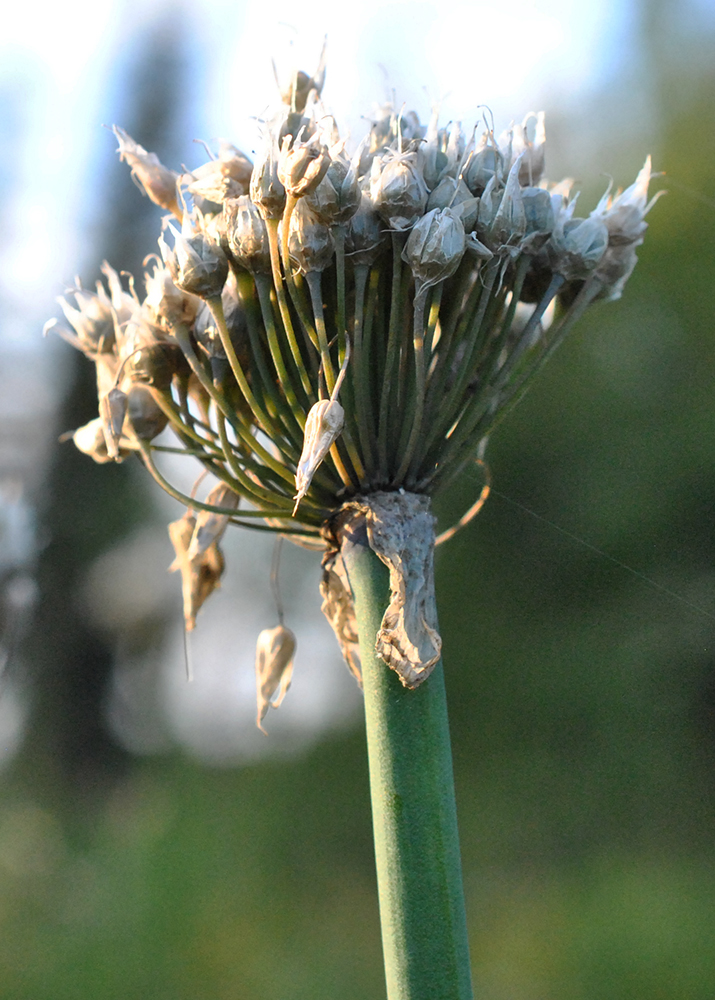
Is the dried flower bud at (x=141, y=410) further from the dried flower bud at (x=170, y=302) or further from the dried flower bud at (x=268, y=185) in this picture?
the dried flower bud at (x=268, y=185)

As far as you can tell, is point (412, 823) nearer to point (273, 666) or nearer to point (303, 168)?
point (273, 666)

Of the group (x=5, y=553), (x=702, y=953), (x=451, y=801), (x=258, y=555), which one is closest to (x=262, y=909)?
(x=258, y=555)

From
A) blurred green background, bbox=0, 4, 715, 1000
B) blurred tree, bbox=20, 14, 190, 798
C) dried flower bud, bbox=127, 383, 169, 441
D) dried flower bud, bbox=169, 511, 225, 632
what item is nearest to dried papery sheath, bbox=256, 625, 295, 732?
dried flower bud, bbox=169, 511, 225, 632

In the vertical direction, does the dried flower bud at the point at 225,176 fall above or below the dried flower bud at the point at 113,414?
above

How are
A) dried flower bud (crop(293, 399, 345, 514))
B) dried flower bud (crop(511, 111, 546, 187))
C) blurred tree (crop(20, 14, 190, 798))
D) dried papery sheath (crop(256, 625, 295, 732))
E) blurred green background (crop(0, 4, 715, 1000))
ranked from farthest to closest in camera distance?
blurred tree (crop(20, 14, 190, 798)) → blurred green background (crop(0, 4, 715, 1000)) → dried papery sheath (crop(256, 625, 295, 732)) → dried flower bud (crop(511, 111, 546, 187)) → dried flower bud (crop(293, 399, 345, 514))

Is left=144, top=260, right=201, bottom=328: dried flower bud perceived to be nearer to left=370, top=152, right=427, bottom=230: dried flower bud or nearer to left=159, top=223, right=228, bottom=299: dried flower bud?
→ left=159, top=223, right=228, bottom=299: dried flower bud

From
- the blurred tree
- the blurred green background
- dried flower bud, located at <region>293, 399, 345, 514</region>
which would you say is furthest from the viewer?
the blurred tree

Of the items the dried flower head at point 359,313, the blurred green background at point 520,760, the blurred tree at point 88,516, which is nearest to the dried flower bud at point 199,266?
the dried flower head at point 359,313
